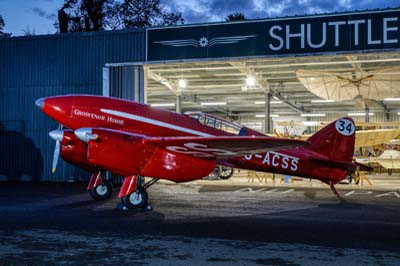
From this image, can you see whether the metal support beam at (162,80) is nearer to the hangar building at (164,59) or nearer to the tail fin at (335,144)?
the hangar building at (164,59)

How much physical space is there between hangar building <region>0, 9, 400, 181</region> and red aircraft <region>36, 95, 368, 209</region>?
4.58 metres

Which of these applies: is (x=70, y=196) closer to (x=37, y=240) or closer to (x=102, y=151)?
(x=102, y=151)

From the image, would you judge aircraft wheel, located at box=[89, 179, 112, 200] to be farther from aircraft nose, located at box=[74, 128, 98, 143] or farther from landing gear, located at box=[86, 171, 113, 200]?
aircraft nose, located at box=[74, 128, 98, 143]

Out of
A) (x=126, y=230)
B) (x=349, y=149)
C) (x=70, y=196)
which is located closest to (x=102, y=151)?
(x=126, y=230)

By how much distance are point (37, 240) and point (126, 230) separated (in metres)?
1.64

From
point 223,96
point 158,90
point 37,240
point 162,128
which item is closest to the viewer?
point 37,240

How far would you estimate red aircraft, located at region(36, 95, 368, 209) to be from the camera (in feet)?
36.6

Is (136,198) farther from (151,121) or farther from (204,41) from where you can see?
(204,41)

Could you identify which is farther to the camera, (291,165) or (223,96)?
(223,96)

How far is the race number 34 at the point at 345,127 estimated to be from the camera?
14.1 meters

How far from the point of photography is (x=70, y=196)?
49.4 ft

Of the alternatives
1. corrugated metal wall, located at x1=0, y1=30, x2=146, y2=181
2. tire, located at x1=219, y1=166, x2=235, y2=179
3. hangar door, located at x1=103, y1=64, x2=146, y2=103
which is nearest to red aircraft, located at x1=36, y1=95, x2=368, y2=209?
hangar door, located at x1=103, y1=64, x2=146, y2=103

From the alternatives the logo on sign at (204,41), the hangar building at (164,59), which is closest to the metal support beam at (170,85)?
the hangar building at (164,59)

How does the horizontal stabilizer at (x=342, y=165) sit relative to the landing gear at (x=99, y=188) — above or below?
above
